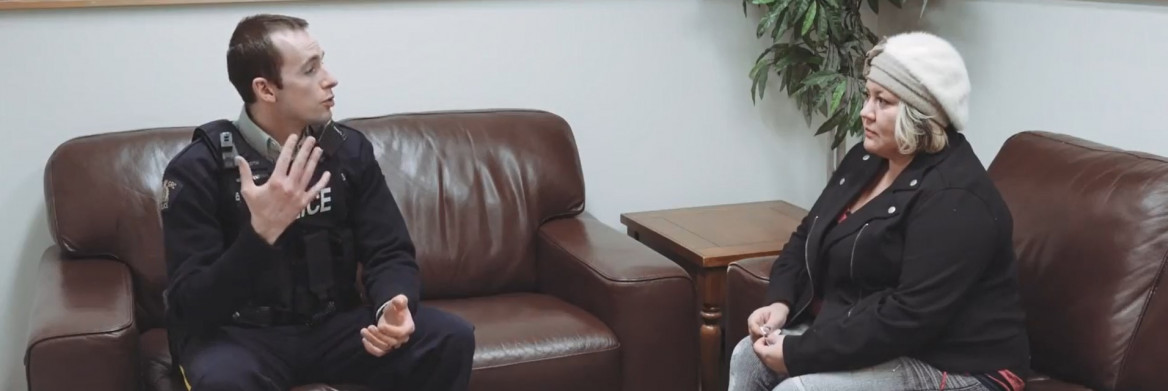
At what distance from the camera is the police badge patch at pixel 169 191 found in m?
2.19

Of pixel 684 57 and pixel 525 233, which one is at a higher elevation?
pixel 684 57

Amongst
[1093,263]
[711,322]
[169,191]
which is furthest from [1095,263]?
[169,191]

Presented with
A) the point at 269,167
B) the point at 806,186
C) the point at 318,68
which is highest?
the point at 318,68

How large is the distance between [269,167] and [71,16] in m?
0.97

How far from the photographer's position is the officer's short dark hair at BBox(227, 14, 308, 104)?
2232 millimetres

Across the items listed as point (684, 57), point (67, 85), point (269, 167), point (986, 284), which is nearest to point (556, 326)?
point (269, 167)

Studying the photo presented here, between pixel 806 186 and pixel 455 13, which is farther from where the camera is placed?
pixel 806 186

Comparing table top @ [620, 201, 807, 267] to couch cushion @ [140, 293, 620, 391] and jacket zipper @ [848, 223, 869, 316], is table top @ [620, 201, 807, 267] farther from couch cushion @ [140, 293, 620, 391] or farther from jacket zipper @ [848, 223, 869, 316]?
jacket zipper @ [848, 223, 869, 316]

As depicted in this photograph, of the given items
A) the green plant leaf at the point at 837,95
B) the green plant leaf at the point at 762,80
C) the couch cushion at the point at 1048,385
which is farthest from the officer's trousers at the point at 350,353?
the green plant leaf at the point at 762,80

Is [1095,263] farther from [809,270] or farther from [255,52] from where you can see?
[255,52]

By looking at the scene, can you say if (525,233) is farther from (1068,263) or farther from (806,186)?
(1068,263)

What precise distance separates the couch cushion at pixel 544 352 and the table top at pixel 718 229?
0.41 meters

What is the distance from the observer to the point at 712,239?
10.0 ft

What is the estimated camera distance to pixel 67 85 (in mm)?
2920
